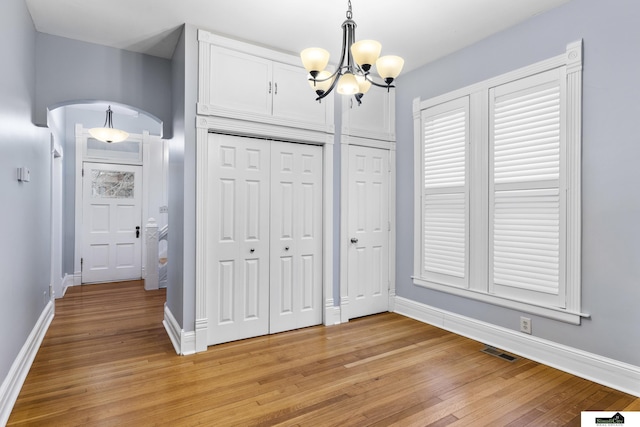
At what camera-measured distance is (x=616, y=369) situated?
2502 millimetres

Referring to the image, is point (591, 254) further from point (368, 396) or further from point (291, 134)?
point (291, 134)

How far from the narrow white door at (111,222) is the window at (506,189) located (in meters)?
5.03

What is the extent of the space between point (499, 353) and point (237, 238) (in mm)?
2598

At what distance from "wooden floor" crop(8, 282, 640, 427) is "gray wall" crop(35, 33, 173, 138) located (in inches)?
87.2

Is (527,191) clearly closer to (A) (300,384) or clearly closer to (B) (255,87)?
(A) (300,384)

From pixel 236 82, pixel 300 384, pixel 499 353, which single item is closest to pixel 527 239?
pixel 499 353

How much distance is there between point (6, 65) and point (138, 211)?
447 cm

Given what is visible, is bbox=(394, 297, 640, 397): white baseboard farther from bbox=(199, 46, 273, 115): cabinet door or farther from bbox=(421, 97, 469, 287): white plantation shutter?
bbox=(199, 46, 273, 115): cabinet door

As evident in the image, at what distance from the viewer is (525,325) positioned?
3.06 metres

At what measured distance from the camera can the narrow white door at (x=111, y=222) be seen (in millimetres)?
5984

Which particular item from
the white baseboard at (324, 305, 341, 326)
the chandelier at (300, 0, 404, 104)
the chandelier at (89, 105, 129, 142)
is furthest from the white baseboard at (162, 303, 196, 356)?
the chandelier at (89, 105, 129, 142)

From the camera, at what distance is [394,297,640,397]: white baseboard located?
8.12 ft

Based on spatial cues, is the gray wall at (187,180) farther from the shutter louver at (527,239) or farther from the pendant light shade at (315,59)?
the shutter louver at (527,239)

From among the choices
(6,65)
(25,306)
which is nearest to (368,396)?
(25,306)
